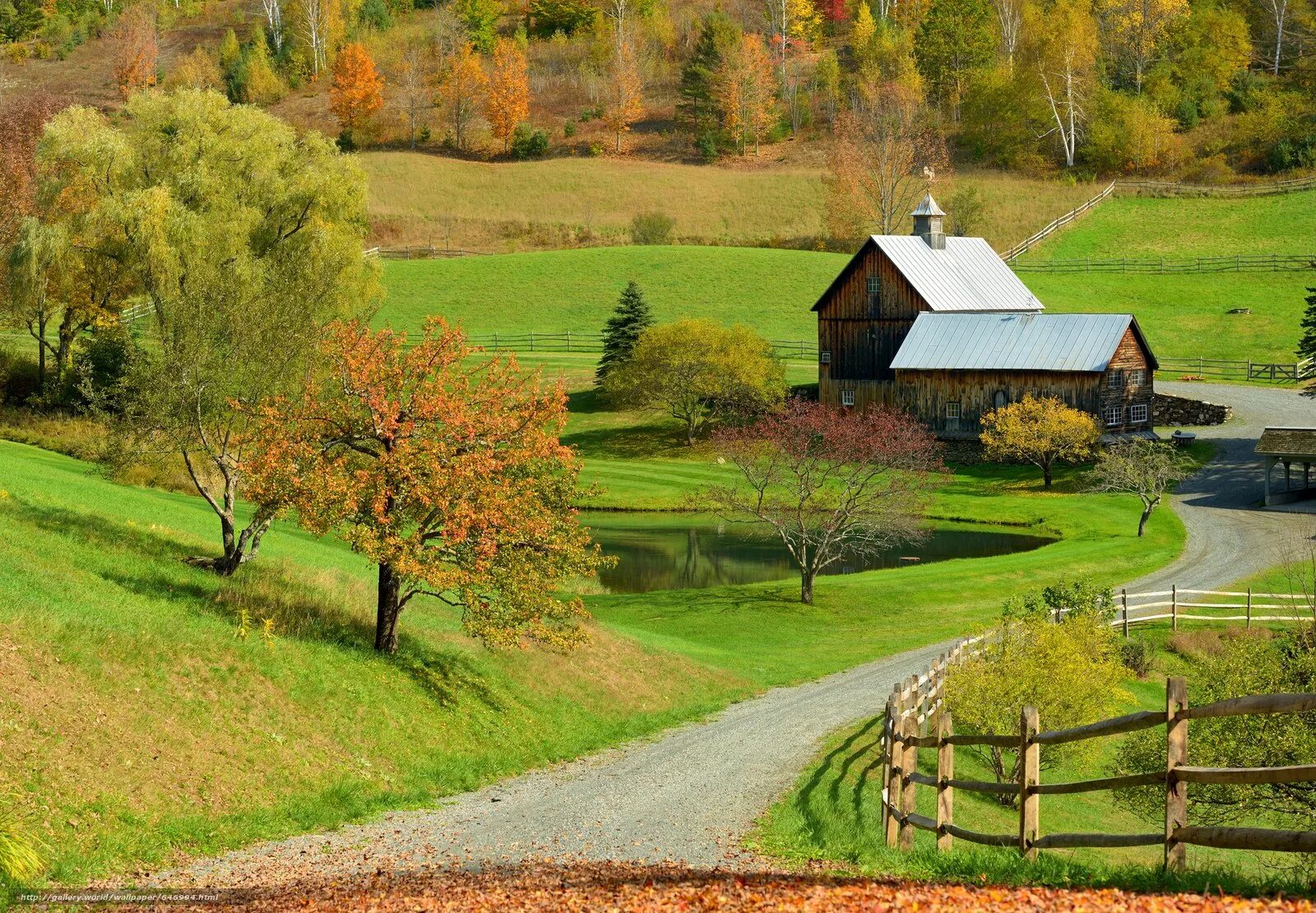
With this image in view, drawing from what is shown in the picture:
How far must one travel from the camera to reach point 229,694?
20.0 m

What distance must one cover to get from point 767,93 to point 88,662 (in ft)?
419

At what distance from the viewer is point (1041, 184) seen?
401 feet

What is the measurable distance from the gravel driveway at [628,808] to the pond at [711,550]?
14.1 metres

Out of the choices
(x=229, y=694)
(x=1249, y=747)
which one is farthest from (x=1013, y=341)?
(x=229, y=694)

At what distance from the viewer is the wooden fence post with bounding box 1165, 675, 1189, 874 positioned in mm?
10625

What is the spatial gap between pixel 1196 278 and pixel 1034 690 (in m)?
81.1

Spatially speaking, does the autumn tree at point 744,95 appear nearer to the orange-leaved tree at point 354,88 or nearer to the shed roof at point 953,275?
the orange-leaved tree at point 354,88

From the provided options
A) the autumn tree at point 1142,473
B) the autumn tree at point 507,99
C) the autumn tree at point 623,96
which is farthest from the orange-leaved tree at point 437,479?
the autumn tree at point 623,96

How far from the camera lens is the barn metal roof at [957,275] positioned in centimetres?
7475

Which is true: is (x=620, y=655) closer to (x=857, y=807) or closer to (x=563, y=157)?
(x=857, y=807)

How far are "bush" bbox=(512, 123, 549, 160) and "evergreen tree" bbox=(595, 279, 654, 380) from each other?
62.1 meters

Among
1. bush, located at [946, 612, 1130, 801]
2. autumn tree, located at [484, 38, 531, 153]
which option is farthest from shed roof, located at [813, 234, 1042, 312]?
autumn tree, located at [484, 38, 531, 153]

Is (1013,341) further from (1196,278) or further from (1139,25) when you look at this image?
(1139,25)

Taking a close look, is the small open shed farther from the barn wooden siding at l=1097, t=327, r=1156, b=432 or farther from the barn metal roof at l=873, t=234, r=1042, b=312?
the barn metal roof at l=873, t=234, r=1042, b=312
